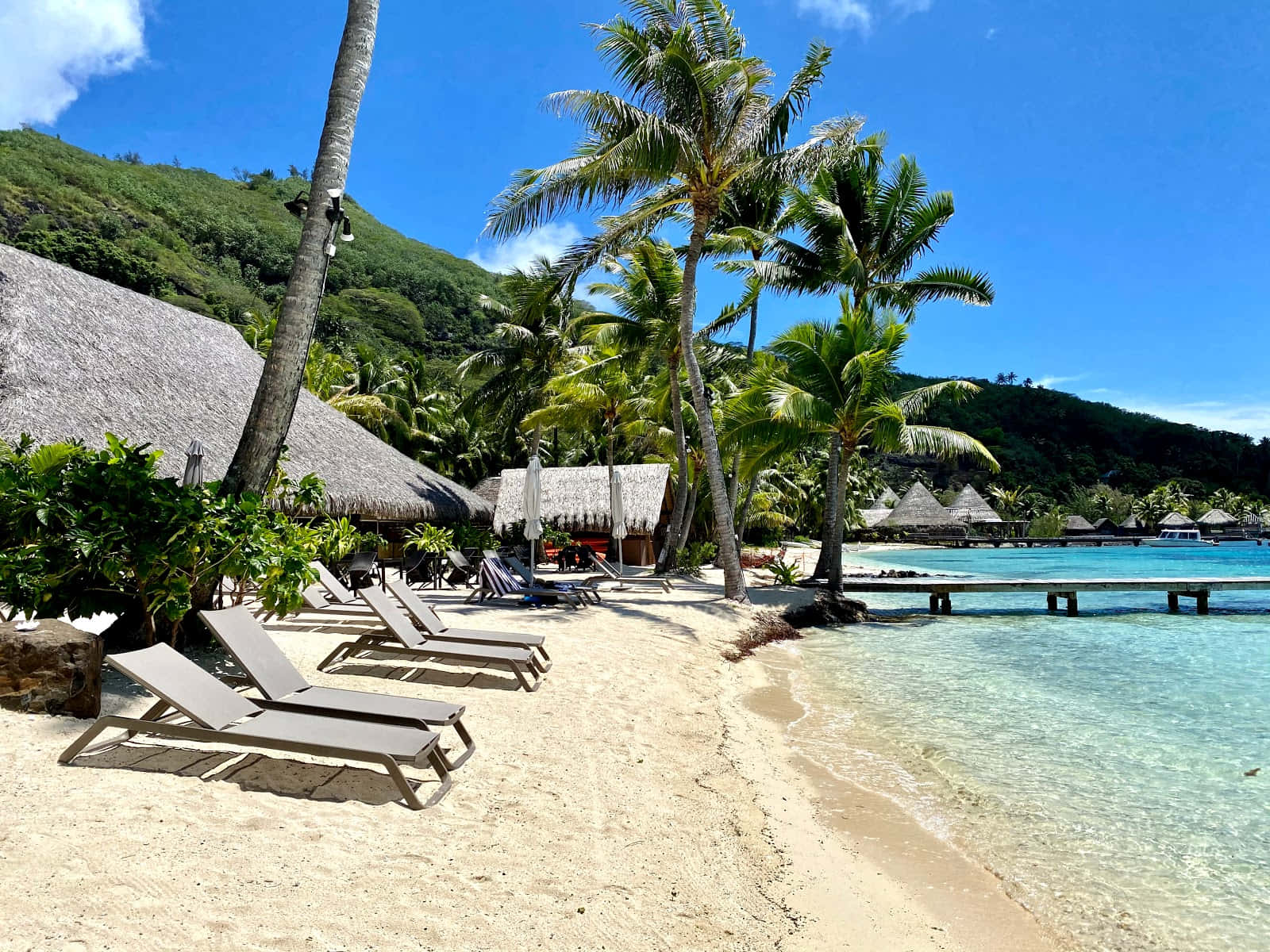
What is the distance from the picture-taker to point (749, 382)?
50.1ft

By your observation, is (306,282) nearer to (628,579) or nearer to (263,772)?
(263,772)

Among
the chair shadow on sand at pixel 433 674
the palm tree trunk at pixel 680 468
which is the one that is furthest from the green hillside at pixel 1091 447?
the chair shadow on sand at pixel 433 674

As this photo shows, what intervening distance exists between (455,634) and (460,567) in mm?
7111

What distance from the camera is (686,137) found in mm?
11555

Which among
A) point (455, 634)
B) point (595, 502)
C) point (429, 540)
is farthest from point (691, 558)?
point (455, 634)

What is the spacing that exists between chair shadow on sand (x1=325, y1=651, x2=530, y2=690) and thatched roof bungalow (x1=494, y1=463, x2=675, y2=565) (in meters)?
13.8

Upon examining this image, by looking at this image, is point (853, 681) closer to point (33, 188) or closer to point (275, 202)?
point (33, 188)

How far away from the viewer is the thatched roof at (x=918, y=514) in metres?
44.2

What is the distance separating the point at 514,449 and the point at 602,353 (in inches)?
669

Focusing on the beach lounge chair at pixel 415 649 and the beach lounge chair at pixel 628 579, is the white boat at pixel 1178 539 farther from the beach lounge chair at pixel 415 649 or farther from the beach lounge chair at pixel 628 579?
the beach lounge chair at pixel 415 649

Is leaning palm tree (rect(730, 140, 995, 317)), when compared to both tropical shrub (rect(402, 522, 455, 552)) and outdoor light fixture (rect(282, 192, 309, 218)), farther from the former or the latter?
outdoor light fixture (rect(282, 192, 309, 218))

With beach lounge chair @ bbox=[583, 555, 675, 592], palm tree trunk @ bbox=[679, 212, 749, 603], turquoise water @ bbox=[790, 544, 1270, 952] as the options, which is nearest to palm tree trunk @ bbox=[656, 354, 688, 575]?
beach lounge chair @ bbox=[583, 555, 675, 592]

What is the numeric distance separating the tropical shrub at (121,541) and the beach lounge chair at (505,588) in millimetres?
5522

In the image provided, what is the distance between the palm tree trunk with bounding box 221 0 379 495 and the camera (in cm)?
557
